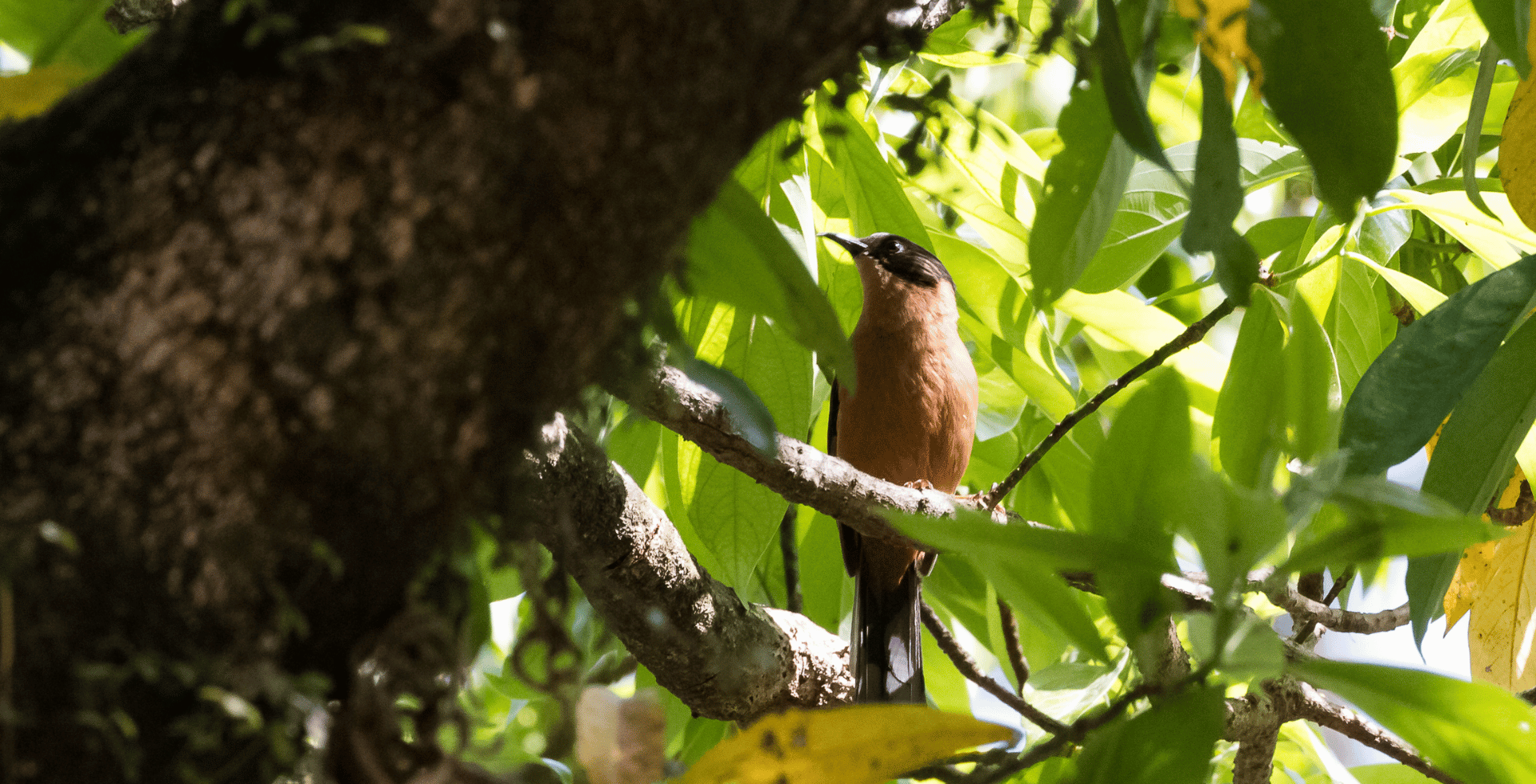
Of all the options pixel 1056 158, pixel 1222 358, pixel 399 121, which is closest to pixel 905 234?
pixel 1222 358

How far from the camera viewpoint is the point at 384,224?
41 centimetres

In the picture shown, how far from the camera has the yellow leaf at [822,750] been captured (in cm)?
67

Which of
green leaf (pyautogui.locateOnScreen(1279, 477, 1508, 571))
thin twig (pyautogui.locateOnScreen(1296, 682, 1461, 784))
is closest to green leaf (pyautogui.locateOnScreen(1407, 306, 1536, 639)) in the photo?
green leaf (pyautogui.locateOnScreen(1279, 477, 1508, 571))

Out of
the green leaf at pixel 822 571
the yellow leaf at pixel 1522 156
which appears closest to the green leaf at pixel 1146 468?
the yellow leaf at pixel 1522 156

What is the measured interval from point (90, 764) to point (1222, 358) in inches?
71.5

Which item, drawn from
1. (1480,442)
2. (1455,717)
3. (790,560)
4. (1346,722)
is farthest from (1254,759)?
(1455,717)

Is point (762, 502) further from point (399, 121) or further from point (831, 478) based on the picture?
point (399, 121)

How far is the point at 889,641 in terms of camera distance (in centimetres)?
237

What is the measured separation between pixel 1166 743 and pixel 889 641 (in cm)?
179

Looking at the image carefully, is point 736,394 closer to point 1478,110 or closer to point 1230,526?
point 1230,526

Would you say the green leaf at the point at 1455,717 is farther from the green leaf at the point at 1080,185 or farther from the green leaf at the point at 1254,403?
the green leaf at the point at 1080,185

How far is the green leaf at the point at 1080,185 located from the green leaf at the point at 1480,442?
0.44 meters

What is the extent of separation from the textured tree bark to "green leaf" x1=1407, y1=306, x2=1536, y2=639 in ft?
3.01

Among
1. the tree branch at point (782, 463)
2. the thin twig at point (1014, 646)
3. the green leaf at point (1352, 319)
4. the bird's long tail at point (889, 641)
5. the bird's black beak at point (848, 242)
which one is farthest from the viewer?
the thin twig at point (1014, 646)
